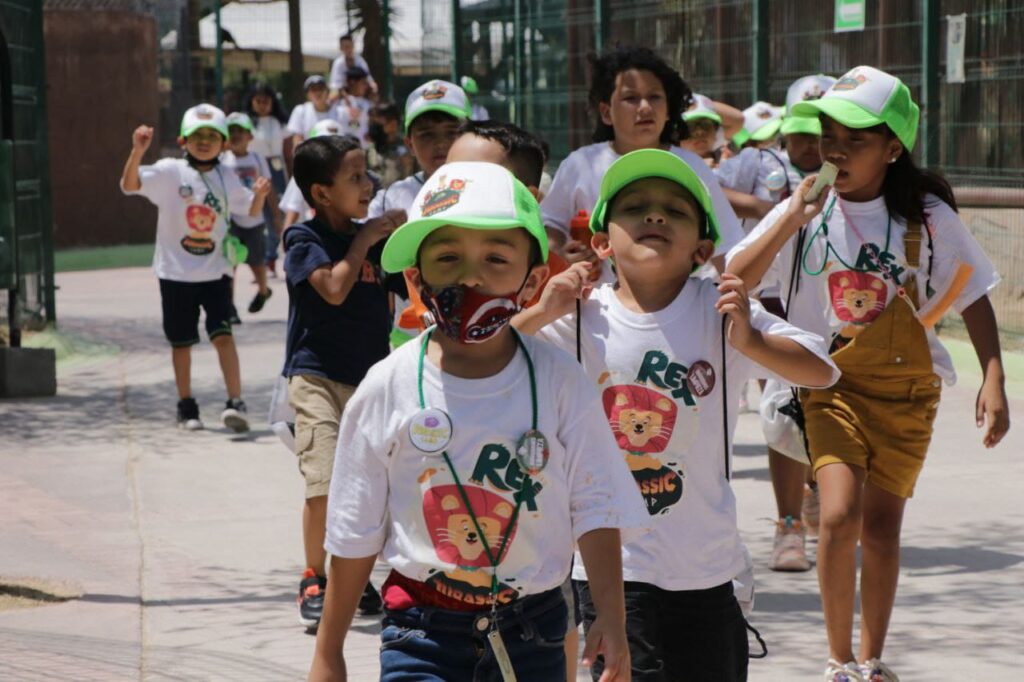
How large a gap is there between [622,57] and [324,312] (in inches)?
58.2

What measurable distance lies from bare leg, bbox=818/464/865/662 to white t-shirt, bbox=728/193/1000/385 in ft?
1.86

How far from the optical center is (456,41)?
66.4 ft

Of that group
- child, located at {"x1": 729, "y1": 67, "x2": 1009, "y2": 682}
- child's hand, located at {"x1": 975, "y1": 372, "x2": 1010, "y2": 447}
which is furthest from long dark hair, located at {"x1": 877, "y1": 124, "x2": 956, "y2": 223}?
child's hand, located at {"x1": 975, "y1": 372, "x2": 1010, "y2": 447}

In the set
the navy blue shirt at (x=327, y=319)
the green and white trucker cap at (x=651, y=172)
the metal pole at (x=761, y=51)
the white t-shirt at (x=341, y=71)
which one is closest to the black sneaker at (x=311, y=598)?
the navy blue shirt at (x=327, y=319)

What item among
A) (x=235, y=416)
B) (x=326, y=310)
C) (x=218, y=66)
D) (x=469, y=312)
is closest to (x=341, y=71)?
(x=218, y=66)

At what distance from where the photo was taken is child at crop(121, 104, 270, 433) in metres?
10.2

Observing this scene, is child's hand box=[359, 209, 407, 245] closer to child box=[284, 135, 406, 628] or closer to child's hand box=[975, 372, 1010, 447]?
child box=[284, 135, 406, 628]

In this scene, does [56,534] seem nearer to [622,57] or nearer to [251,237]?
[622,57]

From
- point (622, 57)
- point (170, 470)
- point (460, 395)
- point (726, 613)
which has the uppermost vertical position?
point (622, 57)

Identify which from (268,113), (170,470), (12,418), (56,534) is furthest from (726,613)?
(268,113)

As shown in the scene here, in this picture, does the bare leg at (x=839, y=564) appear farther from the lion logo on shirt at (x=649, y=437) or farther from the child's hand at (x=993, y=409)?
the lion logo on shirt at (x=649, y=437)

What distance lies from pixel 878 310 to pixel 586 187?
1.29 metres

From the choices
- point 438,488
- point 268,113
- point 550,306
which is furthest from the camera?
point 268,113

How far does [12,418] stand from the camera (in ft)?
34.9
